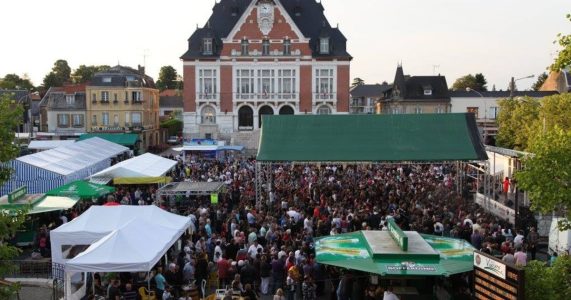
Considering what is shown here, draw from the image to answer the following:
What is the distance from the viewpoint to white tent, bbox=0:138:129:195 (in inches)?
827

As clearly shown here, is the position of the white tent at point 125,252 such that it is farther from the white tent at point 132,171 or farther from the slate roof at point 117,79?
Result: the slate roof at point 117,79

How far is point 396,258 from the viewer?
35.1 ft

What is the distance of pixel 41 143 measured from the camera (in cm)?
4006

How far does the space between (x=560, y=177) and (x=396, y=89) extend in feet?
172

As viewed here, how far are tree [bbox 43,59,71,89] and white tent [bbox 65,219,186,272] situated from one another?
274 feet

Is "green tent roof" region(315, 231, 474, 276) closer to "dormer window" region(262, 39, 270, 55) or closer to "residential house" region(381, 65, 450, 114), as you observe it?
"dormer window" region(262, 39, 270, 55)

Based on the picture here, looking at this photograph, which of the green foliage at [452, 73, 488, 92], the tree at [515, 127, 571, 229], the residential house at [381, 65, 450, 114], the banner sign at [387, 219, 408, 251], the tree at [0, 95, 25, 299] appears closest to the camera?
the tree at [0, 95, 25, 299]

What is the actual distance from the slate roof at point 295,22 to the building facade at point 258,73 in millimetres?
123

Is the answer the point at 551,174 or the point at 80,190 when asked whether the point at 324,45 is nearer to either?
the point at 80,190

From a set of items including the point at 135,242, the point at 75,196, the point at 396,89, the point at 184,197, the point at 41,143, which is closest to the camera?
the point at 135,242

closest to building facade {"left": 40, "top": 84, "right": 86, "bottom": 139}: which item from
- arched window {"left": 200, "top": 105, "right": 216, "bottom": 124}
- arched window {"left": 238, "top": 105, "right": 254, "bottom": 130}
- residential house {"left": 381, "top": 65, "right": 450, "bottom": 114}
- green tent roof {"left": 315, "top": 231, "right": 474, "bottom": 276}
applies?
arched window {"left": 200, "top": 105, "right": 216, "bottom": 124}

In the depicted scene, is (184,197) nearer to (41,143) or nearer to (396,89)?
(41,143)

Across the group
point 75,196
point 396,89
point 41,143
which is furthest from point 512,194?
point 396,89

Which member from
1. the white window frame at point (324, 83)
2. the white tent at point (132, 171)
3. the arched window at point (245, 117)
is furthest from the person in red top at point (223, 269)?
the white window frame at point (324, 83)
